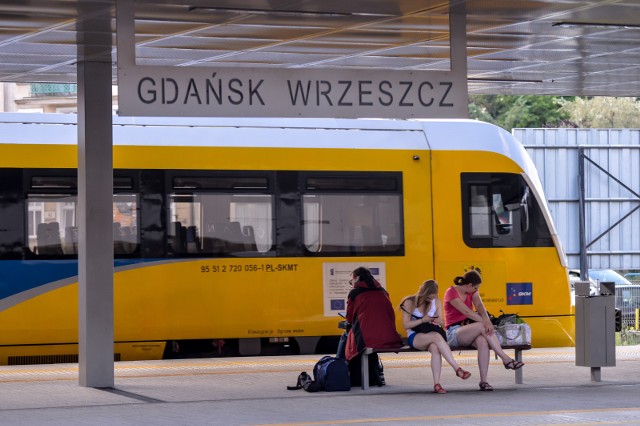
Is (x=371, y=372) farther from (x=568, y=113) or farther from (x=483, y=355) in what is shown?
(x=568, y=113)

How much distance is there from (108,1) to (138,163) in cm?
598

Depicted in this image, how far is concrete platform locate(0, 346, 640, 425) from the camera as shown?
35.5 feet

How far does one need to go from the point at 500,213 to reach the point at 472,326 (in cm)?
506

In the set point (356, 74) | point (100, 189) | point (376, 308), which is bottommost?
point (376, 308)

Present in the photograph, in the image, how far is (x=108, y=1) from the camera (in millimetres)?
10859

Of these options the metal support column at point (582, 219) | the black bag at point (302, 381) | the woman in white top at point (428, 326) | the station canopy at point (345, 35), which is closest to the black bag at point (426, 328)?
the woman in white top at point (428, 326)

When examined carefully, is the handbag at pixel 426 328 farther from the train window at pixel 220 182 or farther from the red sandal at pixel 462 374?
the train window at pixel 220 182

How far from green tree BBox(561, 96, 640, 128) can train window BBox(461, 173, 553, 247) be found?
4978 centimetres

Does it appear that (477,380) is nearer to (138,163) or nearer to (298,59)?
(298,59)

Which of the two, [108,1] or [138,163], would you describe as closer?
[108,1]

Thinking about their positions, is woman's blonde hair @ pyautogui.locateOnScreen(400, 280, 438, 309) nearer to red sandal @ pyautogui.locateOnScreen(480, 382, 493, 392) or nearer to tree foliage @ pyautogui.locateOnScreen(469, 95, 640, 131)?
red sandal @ pyautogui.locateOnScreen(480, 382, 493, 392)

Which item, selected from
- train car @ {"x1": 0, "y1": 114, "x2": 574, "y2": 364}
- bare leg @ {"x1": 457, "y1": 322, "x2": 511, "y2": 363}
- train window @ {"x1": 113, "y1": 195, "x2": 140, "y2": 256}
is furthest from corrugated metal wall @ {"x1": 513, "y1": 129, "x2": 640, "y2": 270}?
bare leg @ {"x1": 457, "y1": 322, "x2": 511, "y2": 363}

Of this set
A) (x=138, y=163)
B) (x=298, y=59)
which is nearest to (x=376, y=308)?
(x=298, y=59)

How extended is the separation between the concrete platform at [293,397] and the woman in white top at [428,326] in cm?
36
